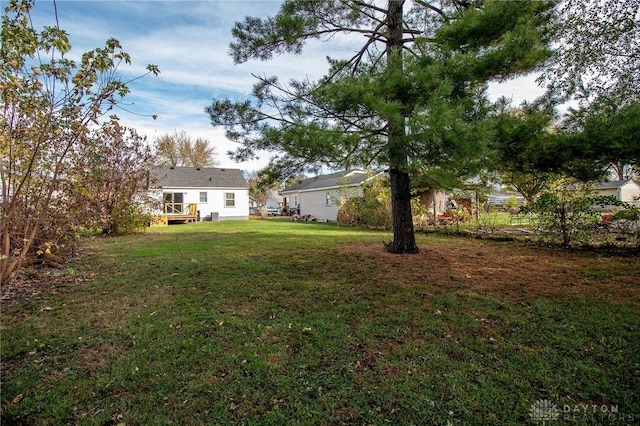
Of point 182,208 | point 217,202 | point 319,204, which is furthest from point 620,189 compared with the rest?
point 182,208

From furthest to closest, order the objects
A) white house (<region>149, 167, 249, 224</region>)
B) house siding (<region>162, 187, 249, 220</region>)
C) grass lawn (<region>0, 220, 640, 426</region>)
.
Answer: house siding (<region>162, 187, 249, 220</region>) < white house (<region>149, 167, 249, 224</region>) < grass lawn (<region>0, 220, 640, 426</region>)

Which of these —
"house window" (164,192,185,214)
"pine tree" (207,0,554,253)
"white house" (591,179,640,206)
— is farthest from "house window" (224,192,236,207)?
"white house" (591,179,640,206)

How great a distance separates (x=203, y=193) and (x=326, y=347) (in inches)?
899

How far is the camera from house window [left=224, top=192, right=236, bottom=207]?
972 inches

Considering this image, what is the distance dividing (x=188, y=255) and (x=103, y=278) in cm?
199

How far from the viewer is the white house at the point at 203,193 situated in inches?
864

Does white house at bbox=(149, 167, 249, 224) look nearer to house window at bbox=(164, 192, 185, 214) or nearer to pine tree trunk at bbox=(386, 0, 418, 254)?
house window at bbox=(164, 192, 185, 214)

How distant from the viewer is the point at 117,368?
2598mm

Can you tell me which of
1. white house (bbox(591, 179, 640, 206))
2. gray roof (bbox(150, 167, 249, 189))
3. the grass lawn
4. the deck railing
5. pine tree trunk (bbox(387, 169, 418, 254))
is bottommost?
the grass lawn

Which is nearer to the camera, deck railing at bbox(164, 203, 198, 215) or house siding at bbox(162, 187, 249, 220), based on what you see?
deck railing at bbox(164, 203, 198, 215)

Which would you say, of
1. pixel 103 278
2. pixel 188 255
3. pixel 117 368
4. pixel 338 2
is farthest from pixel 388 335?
pixel 338 2

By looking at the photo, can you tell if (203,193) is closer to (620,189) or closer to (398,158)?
(398,158)

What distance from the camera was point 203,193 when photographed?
77.7 feet

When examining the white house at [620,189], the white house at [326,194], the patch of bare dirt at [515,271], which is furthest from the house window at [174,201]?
the white house at [620,189]
